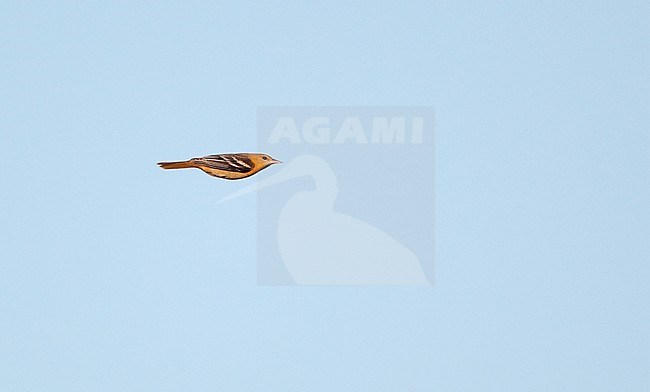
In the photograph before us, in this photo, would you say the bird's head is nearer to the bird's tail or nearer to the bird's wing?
the bird's wing

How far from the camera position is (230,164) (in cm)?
555

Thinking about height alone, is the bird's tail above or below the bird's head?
below

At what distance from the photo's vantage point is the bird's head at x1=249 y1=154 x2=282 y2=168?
5.55 m

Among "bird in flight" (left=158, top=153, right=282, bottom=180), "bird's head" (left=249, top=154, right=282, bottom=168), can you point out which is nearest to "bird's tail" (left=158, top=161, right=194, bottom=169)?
"bird in flight" (left=158, top=153, right=282, bottom=180)

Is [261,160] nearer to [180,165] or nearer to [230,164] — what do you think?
[230,164]

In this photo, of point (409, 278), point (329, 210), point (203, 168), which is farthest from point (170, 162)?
point (409, 278)

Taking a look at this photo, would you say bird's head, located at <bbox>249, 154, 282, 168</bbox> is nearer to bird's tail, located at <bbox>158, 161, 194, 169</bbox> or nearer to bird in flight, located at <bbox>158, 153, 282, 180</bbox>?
bird in flight, located at <bbox>158, 153, 282, 180</bbox>

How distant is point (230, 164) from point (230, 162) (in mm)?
11

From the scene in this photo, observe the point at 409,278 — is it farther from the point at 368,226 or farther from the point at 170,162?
the point at 170,162

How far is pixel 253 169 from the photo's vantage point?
556cm

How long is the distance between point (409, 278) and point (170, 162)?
4.80ft

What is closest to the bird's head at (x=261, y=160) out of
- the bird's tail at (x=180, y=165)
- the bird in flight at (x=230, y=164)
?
the bird in flight at (x=230, y=164)

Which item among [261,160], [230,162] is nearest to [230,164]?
[230,162]

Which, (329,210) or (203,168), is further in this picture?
(329,210)
